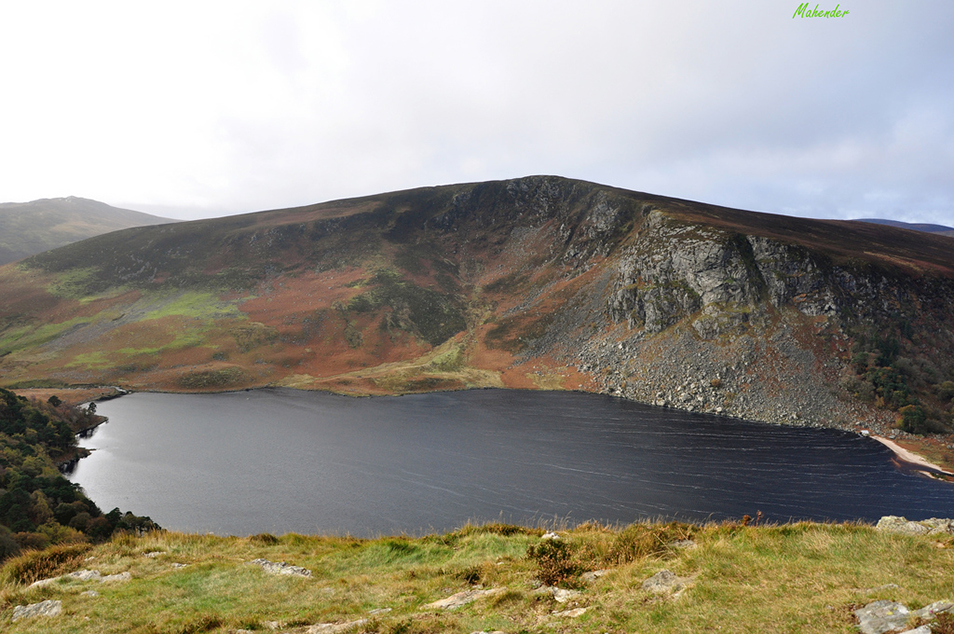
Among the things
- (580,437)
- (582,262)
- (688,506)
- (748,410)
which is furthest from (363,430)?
(582,262)

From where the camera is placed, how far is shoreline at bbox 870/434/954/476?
38.9 meters

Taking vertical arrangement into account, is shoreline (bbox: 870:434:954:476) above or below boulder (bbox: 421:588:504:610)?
below

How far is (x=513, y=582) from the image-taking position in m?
10.6

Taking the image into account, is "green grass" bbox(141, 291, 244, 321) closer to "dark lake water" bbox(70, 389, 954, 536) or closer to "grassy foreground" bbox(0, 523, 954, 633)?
"dark lake water" bbox(70, 389, 954, 536)

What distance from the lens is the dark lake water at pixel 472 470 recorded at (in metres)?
32.1

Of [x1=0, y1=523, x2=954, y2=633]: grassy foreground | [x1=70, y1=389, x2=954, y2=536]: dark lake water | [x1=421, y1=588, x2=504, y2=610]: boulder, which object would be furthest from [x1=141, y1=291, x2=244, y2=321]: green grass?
[x1=421, y1=588, x2=504, y2=610]: boulder

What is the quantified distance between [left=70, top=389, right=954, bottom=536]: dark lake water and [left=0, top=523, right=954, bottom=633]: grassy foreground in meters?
17.2

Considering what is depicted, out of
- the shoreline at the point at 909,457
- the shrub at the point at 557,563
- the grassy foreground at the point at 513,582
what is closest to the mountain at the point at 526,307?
the shoreline at the point at 909,457

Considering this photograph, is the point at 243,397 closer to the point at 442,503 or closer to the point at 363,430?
the point at 363,430

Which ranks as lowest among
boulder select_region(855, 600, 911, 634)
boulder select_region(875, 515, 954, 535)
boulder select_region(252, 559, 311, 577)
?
boulder select_region(252, 559, 311, 577)

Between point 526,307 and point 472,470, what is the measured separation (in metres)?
56.2

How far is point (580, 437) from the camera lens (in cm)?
4700

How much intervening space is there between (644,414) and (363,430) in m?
37.3

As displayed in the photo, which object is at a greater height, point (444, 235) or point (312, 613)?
point (444, 235)
